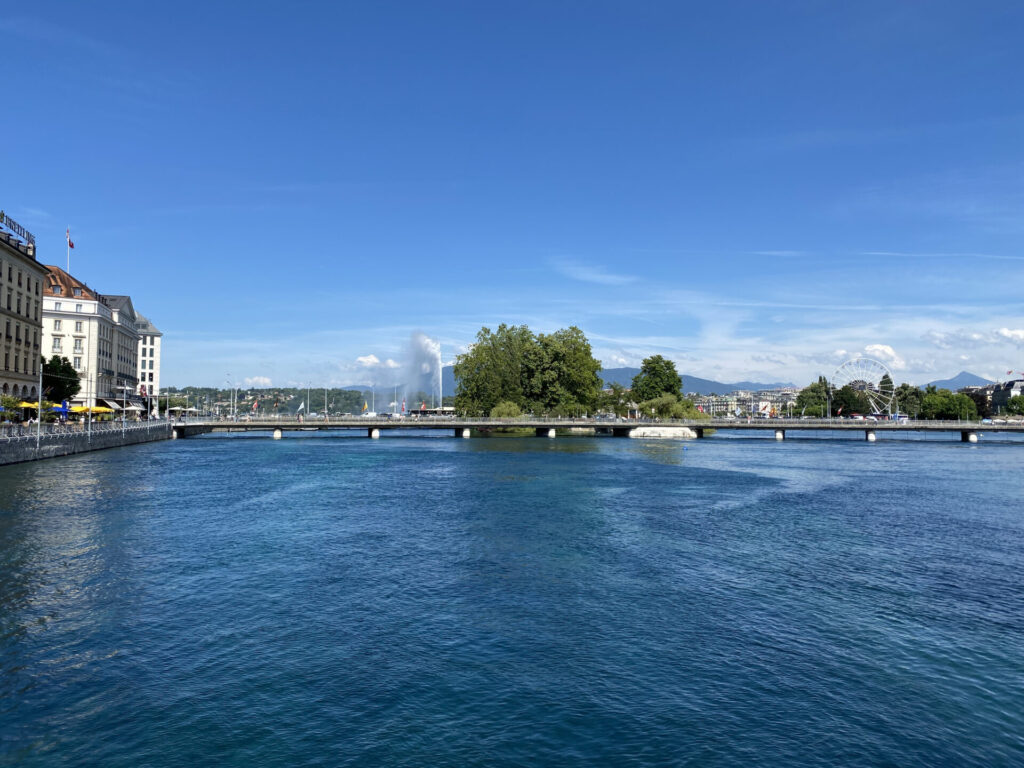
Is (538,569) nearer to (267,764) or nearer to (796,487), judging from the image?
(267,764)

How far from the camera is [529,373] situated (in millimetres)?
158000

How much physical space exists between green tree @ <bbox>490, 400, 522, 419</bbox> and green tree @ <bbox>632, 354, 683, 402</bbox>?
152 feet

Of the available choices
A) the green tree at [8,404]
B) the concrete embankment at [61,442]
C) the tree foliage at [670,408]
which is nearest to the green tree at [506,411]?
the tree foliage at [670,408]

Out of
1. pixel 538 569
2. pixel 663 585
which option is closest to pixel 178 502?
pixel 538 569

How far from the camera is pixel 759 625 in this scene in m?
22.8

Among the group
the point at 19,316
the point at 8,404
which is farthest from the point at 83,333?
the point at 8,404

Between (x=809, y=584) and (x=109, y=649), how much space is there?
2489cm

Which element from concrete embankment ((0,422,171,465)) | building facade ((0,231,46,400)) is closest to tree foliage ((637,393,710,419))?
concrete embankment ((0,422,171,465))

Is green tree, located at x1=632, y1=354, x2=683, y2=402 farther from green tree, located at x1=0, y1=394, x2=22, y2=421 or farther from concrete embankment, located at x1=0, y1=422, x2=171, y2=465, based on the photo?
green tree, located at x1=0, y1=394, x2=22, y2=421

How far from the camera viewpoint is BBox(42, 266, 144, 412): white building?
120562 millimetres

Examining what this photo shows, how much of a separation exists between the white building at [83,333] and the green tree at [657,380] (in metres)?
119

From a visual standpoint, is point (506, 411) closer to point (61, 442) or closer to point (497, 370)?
point (497, 370)

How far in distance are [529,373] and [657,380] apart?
43616mm

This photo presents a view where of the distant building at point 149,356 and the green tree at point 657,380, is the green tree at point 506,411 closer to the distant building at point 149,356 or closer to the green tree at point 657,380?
the green tree at point 657,380
